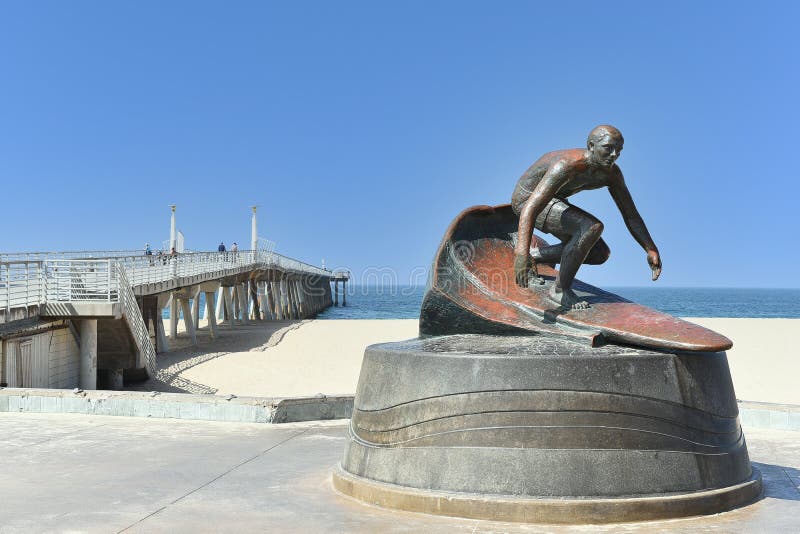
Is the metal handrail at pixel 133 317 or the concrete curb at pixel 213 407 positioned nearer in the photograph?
the concrete curb at pixel 213 407

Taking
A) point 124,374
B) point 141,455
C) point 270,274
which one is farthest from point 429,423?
point 270,274

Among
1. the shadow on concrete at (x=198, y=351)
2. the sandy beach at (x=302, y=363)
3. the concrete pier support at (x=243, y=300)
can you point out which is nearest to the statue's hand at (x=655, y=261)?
the sandy beach at (x=302, y=363)

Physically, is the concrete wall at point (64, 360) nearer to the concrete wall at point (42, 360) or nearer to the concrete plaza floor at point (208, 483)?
the concrete wall at point (42, 360)

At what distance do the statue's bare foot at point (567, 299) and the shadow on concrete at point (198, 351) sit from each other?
11621mm

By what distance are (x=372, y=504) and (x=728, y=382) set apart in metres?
2.82

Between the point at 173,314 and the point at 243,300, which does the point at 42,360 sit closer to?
the point at 173,314

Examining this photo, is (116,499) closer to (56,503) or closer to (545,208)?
(56,503)

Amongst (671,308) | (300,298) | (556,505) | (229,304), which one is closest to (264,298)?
(229,304)

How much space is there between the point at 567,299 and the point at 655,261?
91 centimetres

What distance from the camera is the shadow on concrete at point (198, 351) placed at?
17.7 metres

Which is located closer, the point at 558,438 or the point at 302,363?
the point at 558,438

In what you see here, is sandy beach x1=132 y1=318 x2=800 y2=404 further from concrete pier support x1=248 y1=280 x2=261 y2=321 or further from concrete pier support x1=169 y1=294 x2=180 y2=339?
concrete pier support x1=248 y1=280 x2=261 y2=321

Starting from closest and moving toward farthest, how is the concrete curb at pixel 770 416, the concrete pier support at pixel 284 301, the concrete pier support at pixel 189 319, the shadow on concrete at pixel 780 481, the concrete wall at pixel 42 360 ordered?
the shadow on concrete at pixel 780 481 → the concrete curb at pixel 770 416 → the concrete wall at pixel 42 360 → the concrete pier support at pixel 189 319 → the concrete pier support at pixel 284 301

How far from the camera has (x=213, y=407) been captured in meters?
9.78
